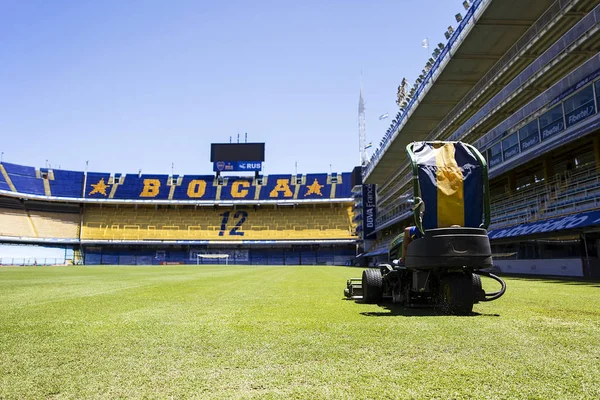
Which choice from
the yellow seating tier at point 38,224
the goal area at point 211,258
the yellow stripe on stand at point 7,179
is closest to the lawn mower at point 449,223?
the goal area at point 211,258

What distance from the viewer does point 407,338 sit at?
4586 mm

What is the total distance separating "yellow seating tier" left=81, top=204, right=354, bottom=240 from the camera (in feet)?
251

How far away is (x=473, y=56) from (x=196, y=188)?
62.1 m

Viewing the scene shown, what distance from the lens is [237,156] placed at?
8588cm

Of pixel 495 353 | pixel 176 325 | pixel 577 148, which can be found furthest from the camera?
pixel 577 148

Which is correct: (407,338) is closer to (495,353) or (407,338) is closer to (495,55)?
(495,353)

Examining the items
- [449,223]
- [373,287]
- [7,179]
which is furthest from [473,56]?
[7,179]

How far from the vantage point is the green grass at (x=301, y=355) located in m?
2.89

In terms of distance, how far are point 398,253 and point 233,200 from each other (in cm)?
7366

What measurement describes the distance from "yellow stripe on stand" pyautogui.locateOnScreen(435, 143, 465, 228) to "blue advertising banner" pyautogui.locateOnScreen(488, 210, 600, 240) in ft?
41.3

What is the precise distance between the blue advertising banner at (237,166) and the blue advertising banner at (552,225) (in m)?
64.0

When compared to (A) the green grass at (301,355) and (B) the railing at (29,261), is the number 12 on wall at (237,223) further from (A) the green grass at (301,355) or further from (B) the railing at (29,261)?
(A) the green grass at (301,355)

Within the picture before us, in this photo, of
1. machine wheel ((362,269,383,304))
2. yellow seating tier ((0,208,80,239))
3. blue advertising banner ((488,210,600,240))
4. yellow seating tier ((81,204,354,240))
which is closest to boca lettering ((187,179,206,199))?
yellow seating tier ((81,204,354,240))

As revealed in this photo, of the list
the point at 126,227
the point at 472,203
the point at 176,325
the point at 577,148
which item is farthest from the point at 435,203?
the point at 126,227
